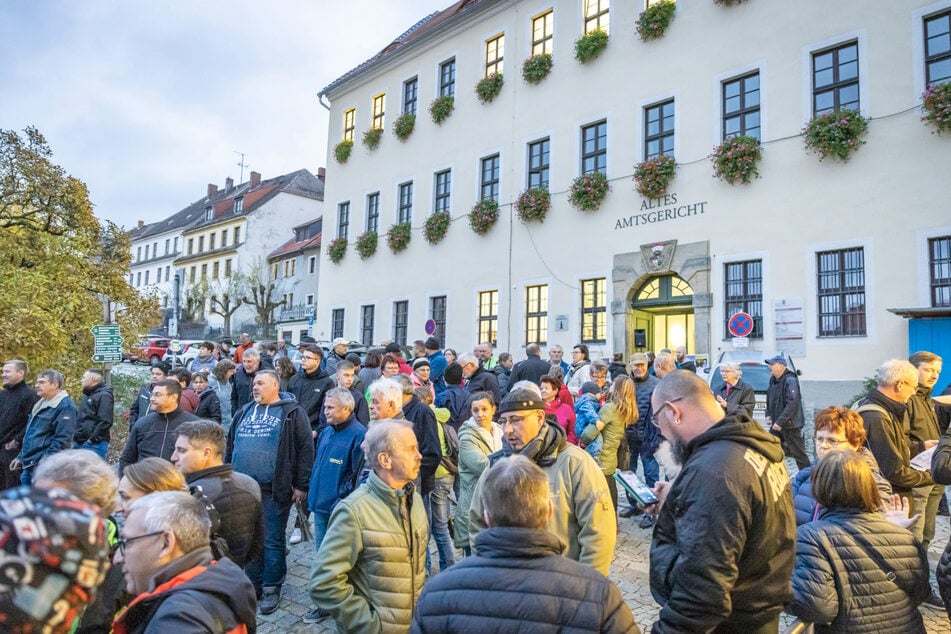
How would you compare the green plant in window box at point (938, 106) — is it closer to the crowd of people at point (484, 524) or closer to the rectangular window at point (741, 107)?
the rectangular window at point (741, 107)

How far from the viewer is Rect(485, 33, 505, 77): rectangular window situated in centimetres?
2123

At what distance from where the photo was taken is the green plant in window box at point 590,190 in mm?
17500

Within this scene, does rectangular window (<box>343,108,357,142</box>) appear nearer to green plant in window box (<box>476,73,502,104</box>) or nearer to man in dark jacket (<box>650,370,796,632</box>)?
green plant in window box (<box>476,73,502,104</box>)

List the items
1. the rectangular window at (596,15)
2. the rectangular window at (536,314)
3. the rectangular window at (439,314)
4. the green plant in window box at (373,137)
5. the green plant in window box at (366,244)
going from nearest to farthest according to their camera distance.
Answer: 1. the rectangular window at (596,15)
2. the rectangular window at (536,314)
3. the rectangular window at (439,314)
4. the green plant in window box at (366,244)
5. the green plant in window box at (373,137)

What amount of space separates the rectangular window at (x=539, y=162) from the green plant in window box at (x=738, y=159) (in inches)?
221

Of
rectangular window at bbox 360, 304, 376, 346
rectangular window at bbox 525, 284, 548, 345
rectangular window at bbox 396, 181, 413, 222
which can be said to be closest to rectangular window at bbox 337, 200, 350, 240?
rectangular window at bbox 396, 181, 413, 222

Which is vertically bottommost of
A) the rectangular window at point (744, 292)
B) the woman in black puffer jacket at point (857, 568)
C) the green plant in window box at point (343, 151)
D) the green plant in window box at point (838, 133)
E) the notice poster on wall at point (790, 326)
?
the woman in black puffer jacket at point (857, 568)

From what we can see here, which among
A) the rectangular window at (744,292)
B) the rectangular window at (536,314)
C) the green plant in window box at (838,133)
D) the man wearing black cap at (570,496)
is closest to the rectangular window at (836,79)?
the green plant in window box at (838,133)

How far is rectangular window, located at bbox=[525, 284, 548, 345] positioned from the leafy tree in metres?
10.2

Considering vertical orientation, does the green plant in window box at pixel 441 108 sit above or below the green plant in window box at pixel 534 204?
above

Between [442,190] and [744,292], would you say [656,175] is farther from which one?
[442,190]

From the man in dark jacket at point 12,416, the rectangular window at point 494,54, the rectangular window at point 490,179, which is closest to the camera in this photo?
the man in dark jacket at point 12,416

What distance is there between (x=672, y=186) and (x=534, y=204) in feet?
14.1

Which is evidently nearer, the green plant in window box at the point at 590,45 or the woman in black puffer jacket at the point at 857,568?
the woman in black puffer jacket at the point at 857,568
